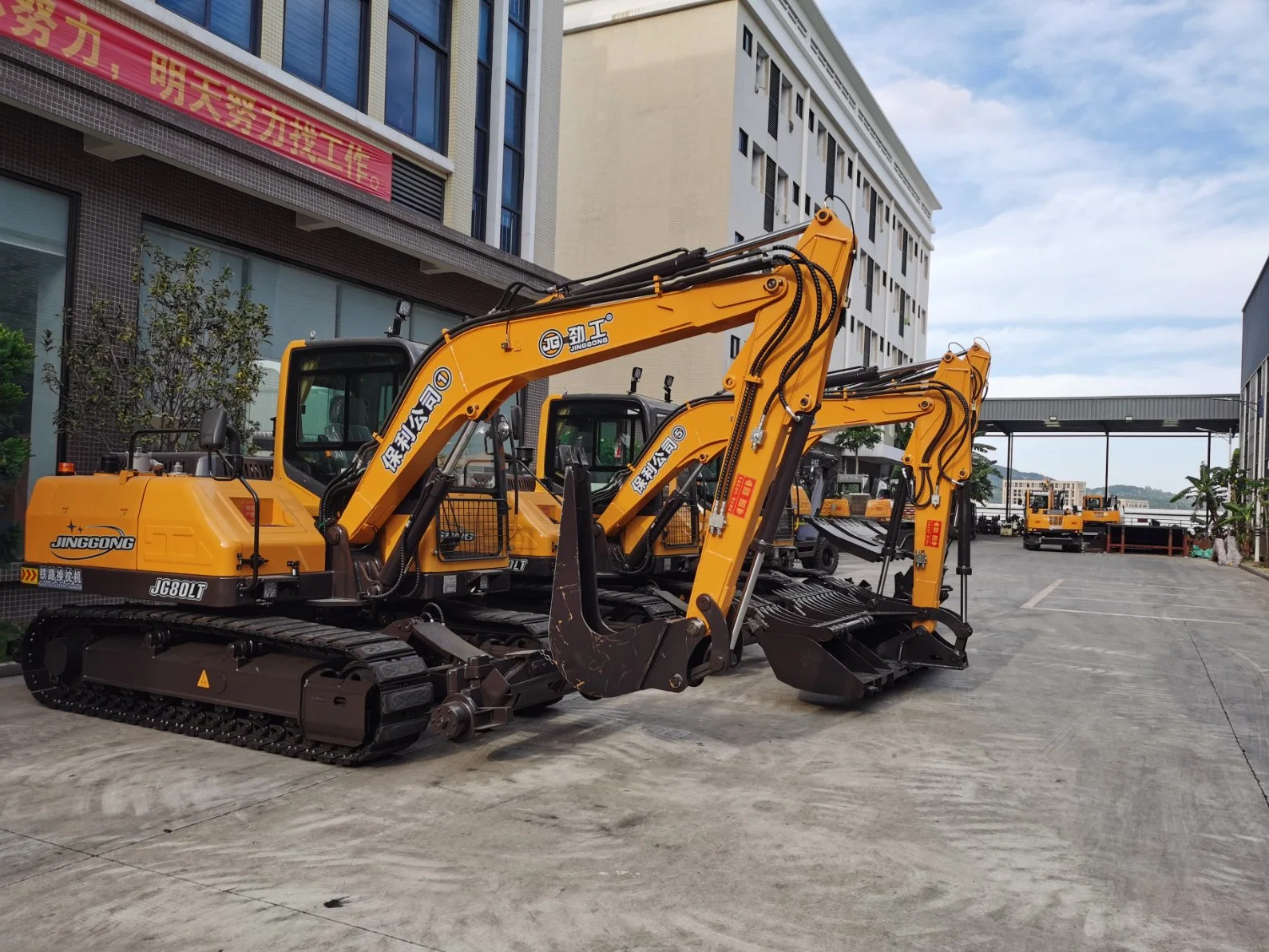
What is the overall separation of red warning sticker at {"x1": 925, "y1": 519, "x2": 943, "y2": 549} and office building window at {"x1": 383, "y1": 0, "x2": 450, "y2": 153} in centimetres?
1149

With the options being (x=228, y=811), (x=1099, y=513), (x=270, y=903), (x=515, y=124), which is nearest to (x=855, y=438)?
(x=1099, y=513)

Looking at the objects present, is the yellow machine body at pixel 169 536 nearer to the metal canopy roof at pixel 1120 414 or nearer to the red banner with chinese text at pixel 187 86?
the red banner with chinese text at pixel 187 86

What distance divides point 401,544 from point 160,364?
17.2 feet

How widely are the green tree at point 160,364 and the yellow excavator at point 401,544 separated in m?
2.99

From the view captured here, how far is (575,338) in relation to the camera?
6.77m

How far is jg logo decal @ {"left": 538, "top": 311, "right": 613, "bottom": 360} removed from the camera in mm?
6695

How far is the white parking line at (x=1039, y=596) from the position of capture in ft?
60.2

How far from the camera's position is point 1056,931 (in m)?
4.38

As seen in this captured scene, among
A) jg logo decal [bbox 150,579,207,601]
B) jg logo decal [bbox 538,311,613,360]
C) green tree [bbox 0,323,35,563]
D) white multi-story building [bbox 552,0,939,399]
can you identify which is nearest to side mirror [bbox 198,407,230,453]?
jg logo decal [bbox 150,579,207,601]

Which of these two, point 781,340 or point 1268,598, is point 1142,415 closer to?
point 1268,598

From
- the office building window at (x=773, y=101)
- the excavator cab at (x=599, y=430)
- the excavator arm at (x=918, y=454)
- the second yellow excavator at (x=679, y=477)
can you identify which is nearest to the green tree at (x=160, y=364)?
the excavator cab at (x=599, y=430)

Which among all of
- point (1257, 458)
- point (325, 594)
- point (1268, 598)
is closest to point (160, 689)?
point (325, 594)

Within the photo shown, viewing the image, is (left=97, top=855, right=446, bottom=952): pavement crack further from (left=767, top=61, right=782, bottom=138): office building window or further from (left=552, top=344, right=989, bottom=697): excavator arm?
(left=767, top=61, right=782, bottom=138): office building window

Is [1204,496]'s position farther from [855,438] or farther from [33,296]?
[33,296]
